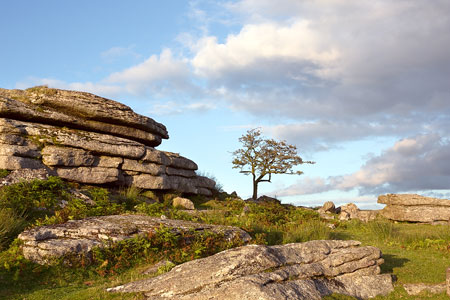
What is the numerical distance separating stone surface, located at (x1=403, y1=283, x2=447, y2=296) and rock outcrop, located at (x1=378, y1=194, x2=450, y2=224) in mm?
20565

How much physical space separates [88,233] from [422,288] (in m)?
11.7

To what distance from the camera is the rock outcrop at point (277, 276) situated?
30.3 ft

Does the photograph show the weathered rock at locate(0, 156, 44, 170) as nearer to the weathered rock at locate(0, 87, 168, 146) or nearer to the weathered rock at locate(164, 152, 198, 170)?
the weathered rock at locate(0, 87, 168, 146)

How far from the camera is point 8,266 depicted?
12750 mm

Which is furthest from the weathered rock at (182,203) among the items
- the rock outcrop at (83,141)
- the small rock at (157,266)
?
the small rock at (157,266)

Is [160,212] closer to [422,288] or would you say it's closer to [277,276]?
[277,276]

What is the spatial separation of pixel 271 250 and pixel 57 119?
69.2 ft

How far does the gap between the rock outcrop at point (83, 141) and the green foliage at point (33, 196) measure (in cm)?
333

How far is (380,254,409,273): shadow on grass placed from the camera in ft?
47.8

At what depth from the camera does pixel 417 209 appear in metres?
31.8

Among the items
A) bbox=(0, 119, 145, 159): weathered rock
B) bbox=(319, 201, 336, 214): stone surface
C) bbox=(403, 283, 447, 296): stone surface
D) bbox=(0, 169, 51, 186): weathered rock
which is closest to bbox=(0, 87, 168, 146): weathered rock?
bbox=(0, 119, 145, 159): weathered rock

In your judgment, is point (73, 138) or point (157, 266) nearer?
point (157, 266)

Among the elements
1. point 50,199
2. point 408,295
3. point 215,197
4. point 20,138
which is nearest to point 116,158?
point 20,138

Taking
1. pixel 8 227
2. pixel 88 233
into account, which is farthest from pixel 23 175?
pixel 88 233
